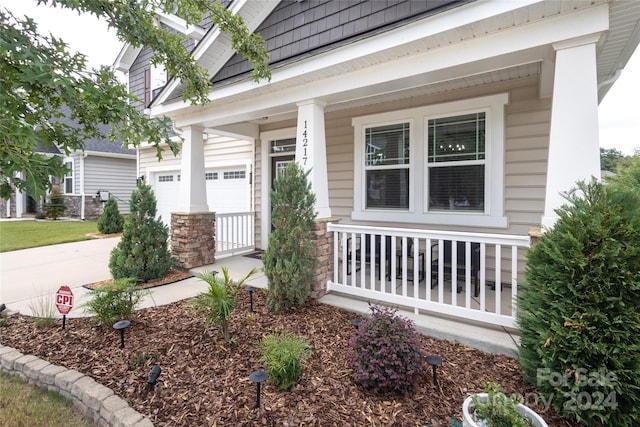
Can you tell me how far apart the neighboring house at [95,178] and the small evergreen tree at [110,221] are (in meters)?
3.41

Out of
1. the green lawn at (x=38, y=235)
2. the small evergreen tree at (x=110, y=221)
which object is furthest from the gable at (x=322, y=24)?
the small evergreen tree at (x=110, y=221)

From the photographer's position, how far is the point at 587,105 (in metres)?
2.69

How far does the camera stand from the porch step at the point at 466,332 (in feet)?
9.59

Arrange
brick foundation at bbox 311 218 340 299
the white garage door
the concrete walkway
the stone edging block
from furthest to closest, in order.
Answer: the white garage door → brick foundation at bbox 311 218 340 299 → the concrete walkway → the stone edging block

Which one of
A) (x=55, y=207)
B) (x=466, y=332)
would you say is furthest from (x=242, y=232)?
(x=55, y=207)

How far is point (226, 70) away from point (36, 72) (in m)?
3.75

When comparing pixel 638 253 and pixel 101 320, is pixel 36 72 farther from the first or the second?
pixel 638 253

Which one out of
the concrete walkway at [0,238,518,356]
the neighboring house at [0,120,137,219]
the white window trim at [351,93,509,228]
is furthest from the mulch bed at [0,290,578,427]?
the neighboring house at [0,120,137,219]

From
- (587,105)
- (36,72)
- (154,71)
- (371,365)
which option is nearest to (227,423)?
(371,365)

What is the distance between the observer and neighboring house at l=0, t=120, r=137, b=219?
47.3 ft

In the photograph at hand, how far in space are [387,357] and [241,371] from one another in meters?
1.24

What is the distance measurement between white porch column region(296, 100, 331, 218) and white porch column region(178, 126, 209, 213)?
2.54m

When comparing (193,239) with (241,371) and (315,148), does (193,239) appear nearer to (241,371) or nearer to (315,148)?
(315,148)

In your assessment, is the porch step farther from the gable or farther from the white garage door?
the white garage door
